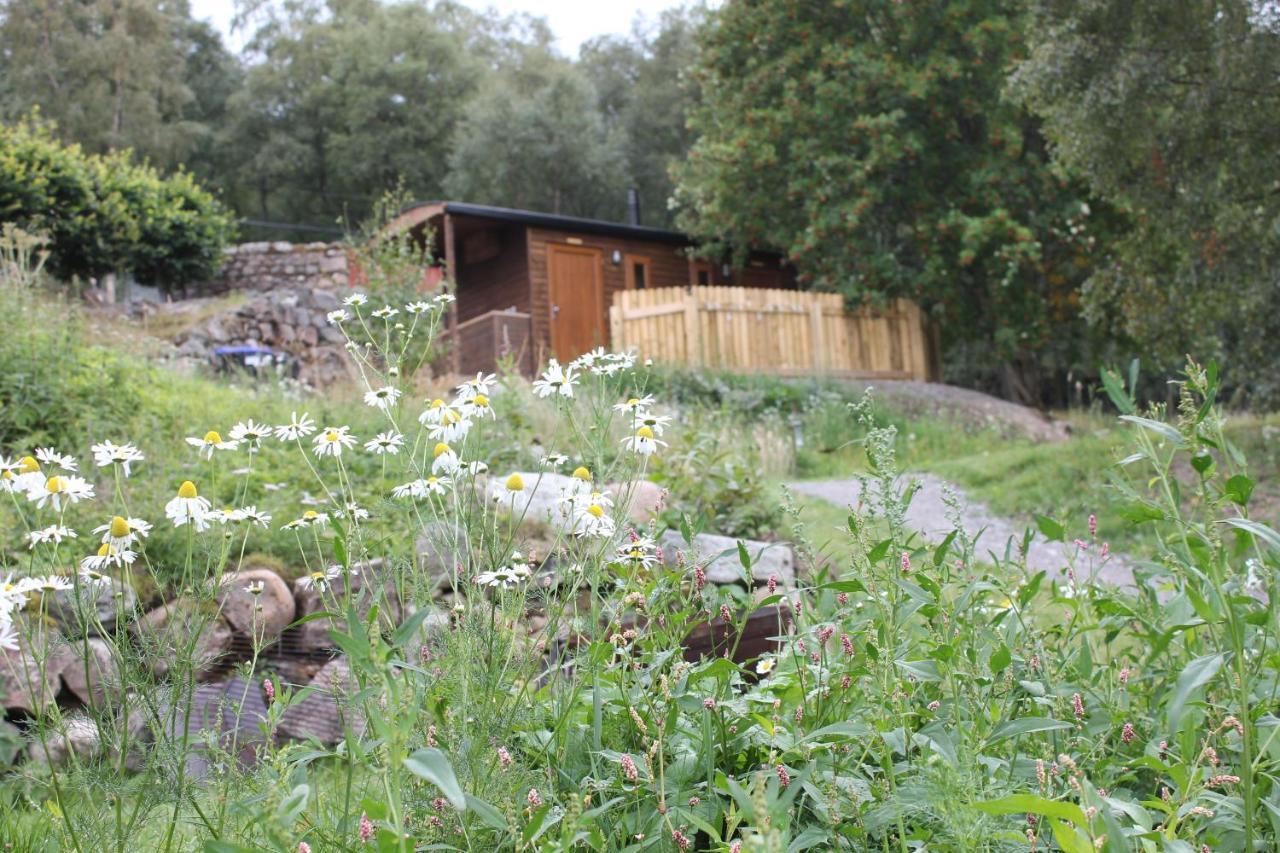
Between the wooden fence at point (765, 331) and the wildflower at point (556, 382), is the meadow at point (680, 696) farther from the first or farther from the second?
the wooden fence at point (765, 331)

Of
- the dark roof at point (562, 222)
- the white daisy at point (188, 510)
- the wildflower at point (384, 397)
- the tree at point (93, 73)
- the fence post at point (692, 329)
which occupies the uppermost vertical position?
the tree at point (93, 73)

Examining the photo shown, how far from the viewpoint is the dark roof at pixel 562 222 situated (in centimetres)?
1716

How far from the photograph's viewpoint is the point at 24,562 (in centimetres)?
416

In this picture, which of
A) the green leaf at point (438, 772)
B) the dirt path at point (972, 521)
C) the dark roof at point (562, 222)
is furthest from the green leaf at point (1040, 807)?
→ the dark roof at point (562, 222)

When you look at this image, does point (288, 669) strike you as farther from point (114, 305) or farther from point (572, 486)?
point (114, 305)

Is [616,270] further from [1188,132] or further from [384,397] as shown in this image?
[384,397]

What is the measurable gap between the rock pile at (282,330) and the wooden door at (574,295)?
3.68 metres

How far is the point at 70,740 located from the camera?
1807 mm

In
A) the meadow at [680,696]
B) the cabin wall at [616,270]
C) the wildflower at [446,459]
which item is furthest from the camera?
the cabin wall at [616,270]

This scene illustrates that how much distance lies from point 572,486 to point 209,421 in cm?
532

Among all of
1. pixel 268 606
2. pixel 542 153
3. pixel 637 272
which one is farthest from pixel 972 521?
pixel 542 153

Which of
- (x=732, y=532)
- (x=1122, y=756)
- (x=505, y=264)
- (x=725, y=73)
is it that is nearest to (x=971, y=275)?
(x=725, y=73)

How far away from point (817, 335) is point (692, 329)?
2.41 m

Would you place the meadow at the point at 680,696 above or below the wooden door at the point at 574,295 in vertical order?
below
